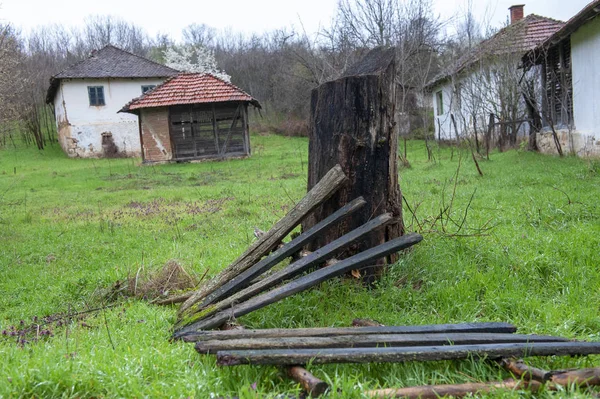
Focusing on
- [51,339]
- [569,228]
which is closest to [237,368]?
[51,339]

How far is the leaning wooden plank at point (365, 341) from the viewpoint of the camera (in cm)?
276

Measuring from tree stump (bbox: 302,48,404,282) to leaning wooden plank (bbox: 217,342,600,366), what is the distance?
60.6 inches

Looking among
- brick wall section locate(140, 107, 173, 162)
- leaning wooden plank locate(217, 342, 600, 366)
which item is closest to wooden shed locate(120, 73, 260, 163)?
brick wall section locate(140, 107, 173, 162)

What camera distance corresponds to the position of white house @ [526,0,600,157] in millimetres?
13258

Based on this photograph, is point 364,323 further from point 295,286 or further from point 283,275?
point 283,275

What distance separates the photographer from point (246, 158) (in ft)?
86.9

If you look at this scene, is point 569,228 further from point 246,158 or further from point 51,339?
point 246,158

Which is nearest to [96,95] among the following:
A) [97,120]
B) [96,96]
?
[96,96]

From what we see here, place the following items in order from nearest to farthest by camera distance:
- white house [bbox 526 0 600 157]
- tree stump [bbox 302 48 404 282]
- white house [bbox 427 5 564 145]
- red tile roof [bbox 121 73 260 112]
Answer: tree stump [bbox 302 48 404 282] < white house [bbox 526 0 600 157] < white house [bbox 427 5 564 145] < red tile roof [bbox 121 73 260 112]

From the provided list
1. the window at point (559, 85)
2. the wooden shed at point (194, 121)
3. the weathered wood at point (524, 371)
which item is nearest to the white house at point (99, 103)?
the wooden shed at point (194, 121)

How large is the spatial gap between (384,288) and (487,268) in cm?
100

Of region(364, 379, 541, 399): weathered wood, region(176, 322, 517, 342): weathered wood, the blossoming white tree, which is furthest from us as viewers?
the blossoming white tree

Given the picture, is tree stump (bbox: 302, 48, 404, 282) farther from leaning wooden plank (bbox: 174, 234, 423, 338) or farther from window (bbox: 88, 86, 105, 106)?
window (bbox: 88, 86, 105, 106)

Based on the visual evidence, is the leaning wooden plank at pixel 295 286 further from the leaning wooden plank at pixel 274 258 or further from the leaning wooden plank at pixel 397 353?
the leaning wooden plank at pixel 397 353
